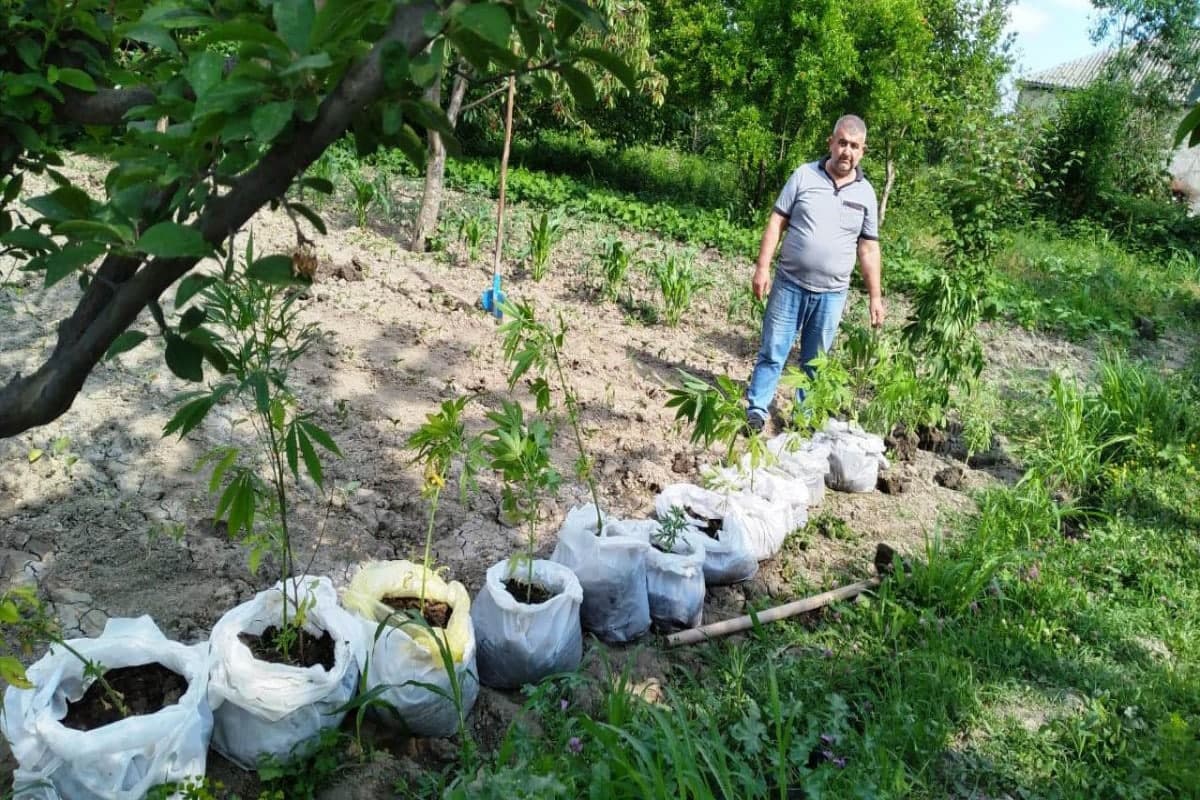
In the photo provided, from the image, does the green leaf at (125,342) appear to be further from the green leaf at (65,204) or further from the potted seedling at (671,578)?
the potted seedling at (671,578)

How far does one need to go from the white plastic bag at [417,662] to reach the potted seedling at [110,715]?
0.42m

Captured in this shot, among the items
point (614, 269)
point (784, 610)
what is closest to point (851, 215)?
point (614, 269)

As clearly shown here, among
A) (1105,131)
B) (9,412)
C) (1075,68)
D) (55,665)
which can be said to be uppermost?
(1075,68)

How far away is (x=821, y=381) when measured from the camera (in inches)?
158

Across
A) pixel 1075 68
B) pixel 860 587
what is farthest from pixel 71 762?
pixel 1075 68

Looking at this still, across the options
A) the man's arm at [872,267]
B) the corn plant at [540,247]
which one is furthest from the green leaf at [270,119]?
the corn plant at [540,247]

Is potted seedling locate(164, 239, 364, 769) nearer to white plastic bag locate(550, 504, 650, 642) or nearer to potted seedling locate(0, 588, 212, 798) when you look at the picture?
potted seedling locate(0, 588, 212, 798)

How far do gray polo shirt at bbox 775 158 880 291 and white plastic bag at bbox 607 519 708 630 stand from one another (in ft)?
6.38

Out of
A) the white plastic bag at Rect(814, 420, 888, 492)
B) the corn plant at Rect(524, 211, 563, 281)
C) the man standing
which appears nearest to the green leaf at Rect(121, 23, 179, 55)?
the white plastic bag at Rect(814, 420, 888, 492)

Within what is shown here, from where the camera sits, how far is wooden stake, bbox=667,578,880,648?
299 centimetres

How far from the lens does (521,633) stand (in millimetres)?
2582

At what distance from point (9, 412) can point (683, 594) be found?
2.29m

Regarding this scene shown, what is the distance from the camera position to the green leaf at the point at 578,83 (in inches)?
38.5

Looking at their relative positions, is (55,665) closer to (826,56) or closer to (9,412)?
Answer: (9,412)
